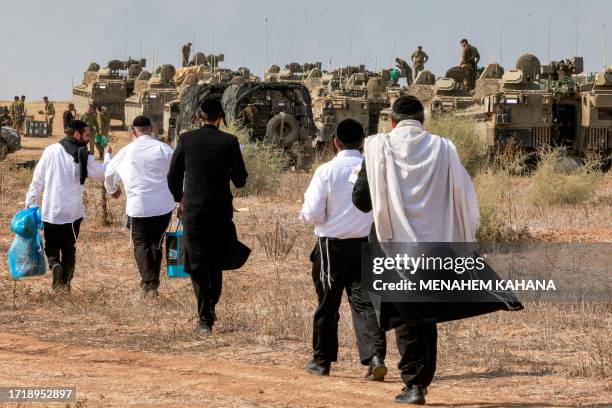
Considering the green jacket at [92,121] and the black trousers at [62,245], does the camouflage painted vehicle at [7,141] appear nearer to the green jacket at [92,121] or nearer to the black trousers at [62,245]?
the green jacket at [92,121]

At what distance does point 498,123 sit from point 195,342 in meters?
16.1

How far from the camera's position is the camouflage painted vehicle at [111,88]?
39656 mm

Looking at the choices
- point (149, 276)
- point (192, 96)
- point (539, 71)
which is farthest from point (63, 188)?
point (539, 71)

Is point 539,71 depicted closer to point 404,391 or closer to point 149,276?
point 149,276

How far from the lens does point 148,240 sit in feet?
34.8

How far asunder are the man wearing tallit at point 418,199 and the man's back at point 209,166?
256cm

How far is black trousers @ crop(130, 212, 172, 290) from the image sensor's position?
10.6 metres

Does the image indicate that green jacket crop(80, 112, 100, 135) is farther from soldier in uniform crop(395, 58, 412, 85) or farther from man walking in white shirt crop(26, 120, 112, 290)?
man walking in white shirt crop(26, 120, 112, 290)

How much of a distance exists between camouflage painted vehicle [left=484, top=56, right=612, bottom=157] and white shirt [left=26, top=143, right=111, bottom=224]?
1420 centimetres

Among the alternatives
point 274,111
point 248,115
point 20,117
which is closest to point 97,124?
point 274,111

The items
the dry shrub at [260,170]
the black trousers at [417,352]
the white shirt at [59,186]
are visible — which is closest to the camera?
Answer: the black trousers at [417,352]

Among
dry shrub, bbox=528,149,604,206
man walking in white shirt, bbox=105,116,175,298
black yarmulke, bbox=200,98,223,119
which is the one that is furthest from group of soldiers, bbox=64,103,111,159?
black yarmulke, bbox=200,98,223,119

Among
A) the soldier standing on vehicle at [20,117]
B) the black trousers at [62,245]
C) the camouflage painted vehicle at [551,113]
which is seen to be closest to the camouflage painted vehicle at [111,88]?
the soldier standing on vehicle at [20,117]

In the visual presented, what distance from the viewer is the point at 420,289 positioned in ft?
22.1
